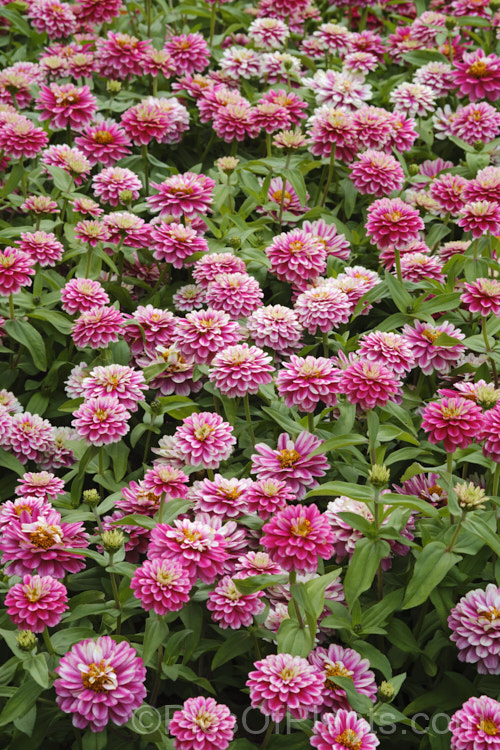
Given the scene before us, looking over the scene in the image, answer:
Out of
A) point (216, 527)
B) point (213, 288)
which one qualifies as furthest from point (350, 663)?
point (213, 288)

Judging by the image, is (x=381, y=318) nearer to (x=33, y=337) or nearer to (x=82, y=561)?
(x=33, y=337)

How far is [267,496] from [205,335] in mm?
590

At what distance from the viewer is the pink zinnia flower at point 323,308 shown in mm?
2395

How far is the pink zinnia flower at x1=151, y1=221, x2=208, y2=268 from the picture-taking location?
2705 mm

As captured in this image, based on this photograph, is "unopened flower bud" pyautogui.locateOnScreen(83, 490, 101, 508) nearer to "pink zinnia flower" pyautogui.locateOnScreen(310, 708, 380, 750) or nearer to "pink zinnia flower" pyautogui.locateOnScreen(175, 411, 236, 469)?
"pink zinnia flower" pyautogui.locateOnScreen(175, 411, 236, 469)

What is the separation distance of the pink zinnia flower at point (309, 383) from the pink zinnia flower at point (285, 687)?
0.64m

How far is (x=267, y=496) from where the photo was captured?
6.30 ft

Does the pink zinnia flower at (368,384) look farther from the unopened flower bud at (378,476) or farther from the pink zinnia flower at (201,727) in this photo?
the pink zinnia flower at (201,727)

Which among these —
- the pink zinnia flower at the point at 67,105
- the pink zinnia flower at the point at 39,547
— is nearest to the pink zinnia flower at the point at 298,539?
the pink zinnia flower at the point at 39,547

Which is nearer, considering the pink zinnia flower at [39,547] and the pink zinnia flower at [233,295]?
the pink zinnia flower at [39,547]

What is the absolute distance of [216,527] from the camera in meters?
1.95

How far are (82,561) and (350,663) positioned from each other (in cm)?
69

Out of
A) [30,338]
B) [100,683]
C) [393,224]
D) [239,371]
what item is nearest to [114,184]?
[30,338]

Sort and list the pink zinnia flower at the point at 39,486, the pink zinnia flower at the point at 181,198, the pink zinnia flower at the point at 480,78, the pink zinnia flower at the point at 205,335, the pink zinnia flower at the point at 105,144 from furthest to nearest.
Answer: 1. the pink zinnia flower at the point at 480,78
2. the pink zinnia flower at the point at 105,144
3. the pink zinnia flower at the point at 181,198
4. the pink zinnia flower at the point at 205,335
5. the pink zinnia flower at the point at 39,486
